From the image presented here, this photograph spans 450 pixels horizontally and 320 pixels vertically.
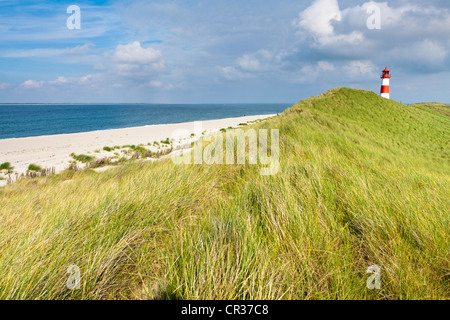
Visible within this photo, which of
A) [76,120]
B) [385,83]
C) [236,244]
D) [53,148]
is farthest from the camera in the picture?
[76,120]

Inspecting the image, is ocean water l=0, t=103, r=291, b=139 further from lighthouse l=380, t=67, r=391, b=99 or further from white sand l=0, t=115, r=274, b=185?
lighthouse l=380, t=67, r=391, b=99

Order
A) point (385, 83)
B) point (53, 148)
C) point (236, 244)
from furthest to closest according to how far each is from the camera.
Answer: point (385, 83), point (53, 148), point (236, 244)

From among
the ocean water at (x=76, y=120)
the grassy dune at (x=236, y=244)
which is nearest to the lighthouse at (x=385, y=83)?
the grassy dune at (x=236, y=244)

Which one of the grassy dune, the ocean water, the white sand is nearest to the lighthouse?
the white sand

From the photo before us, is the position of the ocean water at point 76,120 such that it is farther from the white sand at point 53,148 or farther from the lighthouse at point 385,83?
the lighthouse at point 385,83

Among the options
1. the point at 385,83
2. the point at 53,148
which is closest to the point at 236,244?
the point at 53,148

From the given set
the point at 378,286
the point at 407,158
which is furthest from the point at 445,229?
the point at 407,158

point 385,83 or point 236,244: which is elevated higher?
point 385,83

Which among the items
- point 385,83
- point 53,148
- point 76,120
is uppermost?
point 76,120

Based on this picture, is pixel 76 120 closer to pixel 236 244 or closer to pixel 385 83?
pixel 385 83

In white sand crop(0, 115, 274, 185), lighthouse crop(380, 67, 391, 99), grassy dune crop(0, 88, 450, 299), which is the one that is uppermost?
lighthouse crop(380, 67, 391, 99)

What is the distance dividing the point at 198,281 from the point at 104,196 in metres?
1.92

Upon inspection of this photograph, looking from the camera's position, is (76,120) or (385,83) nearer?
(385,83)

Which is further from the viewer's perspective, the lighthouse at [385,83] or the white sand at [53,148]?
the lighthouse at [385,83]
